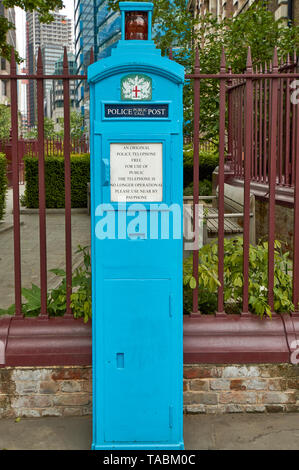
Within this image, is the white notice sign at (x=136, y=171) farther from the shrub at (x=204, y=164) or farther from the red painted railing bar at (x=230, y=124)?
the shrub at (x=204, y=164)

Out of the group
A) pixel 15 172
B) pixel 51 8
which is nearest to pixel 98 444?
pixel 15 172

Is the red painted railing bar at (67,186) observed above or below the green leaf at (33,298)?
above

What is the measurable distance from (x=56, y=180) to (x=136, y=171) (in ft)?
49.8

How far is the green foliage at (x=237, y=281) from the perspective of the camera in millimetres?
3934

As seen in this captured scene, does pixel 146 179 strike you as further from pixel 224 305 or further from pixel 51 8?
pixel 51 8

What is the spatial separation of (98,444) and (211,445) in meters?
0.67

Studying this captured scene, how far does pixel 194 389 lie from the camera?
3.75 meters

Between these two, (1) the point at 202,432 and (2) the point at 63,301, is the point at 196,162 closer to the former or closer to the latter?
(2) the point at 63,301

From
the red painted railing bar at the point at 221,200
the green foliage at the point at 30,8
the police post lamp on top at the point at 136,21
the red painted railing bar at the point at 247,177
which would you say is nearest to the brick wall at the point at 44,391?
the red painted railing bar at the point at 221,200

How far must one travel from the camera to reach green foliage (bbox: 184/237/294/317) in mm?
3934

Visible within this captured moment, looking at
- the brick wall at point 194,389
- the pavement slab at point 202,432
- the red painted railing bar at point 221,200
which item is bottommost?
the pavement slab at point 202,432

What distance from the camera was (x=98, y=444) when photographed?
3.23 meters

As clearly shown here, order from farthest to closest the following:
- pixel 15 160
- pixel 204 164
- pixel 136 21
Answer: pixel 204 164 < pixel 15 160 < pixel 136 21

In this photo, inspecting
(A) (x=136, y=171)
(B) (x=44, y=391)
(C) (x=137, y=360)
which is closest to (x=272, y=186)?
(A) (x=136, y=171)
